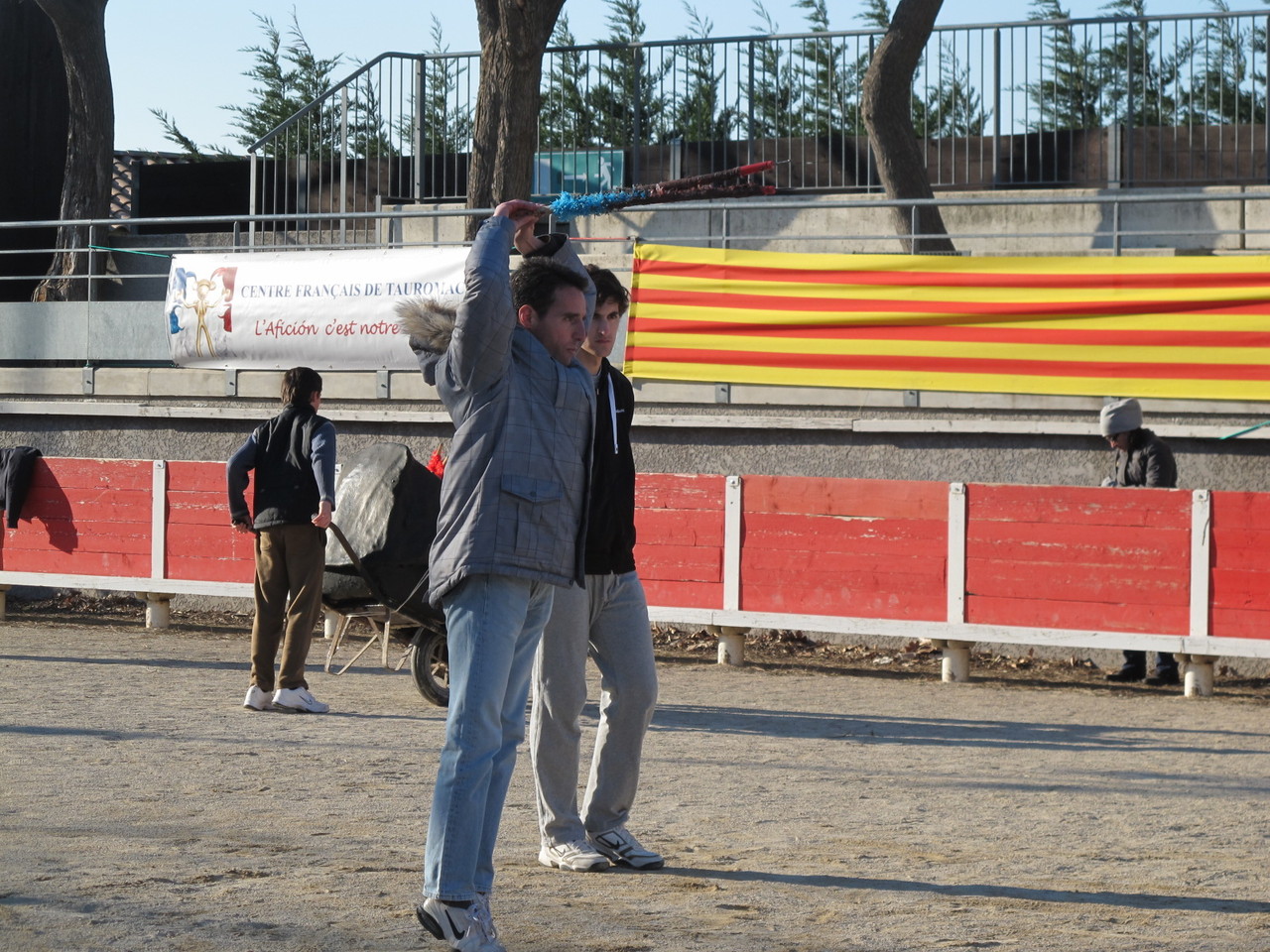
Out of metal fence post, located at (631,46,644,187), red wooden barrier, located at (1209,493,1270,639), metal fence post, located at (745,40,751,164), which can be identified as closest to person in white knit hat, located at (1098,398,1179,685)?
red wooden barrier, located at (1209,493,1270,639)

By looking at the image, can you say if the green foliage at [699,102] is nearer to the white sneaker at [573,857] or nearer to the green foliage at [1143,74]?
the green foliage at [1143,74]

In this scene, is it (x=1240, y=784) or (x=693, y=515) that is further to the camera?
(x=693, y=515)

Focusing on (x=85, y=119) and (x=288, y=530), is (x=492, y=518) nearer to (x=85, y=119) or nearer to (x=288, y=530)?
(x=288, y=530)

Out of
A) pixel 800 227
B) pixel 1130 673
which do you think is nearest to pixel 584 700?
pixel 1130 673

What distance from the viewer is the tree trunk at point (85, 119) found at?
747 inches

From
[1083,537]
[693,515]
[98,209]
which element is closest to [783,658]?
[693,515]

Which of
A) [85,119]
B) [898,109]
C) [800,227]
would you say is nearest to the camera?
[898,109]

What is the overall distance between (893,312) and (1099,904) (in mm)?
7320

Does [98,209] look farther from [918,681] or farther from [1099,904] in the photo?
[1099,904]

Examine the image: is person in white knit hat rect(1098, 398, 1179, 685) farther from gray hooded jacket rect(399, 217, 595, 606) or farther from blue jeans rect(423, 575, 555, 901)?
blue jeans rect(423, 575, 555, 901)

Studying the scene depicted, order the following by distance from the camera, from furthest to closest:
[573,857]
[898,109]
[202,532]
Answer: [898,109] → [202,532] → [573,857]

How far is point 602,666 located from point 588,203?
156 centimetres

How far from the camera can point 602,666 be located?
570 centimetres

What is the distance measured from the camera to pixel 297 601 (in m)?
9.04
